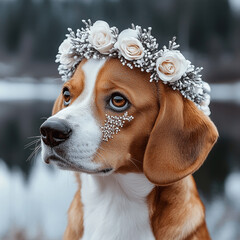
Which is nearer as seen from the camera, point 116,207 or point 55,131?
point 55,131

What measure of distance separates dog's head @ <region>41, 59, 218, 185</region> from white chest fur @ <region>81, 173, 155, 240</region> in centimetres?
9

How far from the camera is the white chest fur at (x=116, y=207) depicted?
2031mm

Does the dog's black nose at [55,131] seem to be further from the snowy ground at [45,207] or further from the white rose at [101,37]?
the snowy ground at [45,207]

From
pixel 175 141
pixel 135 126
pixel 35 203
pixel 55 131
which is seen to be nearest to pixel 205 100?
pixel 175 141

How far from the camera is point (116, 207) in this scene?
6.84ft

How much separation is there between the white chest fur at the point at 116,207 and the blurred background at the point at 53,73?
2021mm

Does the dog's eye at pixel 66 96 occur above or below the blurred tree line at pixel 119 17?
below

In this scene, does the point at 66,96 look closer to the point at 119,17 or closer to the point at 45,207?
the point at 45,207

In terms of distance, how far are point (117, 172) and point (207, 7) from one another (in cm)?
→ 702

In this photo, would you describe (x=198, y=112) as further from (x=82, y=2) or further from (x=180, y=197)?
(x=82, y=2)

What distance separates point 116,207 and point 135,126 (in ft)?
1.34

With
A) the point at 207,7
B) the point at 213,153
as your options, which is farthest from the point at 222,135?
the point at 207,7

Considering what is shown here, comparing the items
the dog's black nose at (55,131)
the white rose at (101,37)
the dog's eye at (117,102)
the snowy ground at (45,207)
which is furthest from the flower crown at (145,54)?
the snowy ground at (45,207)

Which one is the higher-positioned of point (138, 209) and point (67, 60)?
point (67, 60)
